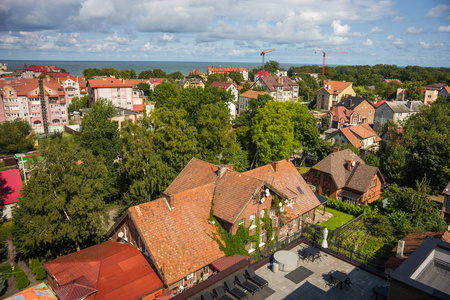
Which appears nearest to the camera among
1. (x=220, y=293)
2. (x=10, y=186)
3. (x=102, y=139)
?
(x=220, y=293)

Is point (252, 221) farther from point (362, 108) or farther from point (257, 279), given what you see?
point (362, 108)

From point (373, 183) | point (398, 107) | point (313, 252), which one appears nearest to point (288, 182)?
point (313, 252)

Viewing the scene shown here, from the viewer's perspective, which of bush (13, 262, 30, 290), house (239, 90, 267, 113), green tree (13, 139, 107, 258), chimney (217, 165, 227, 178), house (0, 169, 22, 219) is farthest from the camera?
house (239, 90, 267, 113)

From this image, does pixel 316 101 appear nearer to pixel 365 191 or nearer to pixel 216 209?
pixel 365 191

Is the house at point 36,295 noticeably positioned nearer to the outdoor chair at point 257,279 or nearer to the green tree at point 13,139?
the outdoor chair at point 257,279

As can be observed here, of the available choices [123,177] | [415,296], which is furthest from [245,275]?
[123,177]

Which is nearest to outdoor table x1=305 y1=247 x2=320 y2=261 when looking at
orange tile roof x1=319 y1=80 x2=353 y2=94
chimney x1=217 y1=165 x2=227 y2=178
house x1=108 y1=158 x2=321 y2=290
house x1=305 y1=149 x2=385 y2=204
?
house x1=108 y1=158 x2=321 y2=290

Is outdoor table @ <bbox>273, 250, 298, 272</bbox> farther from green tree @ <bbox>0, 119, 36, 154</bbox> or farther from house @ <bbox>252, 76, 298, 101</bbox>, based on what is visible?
house @ <bbox>252, 76, 298, 101</bbox>
